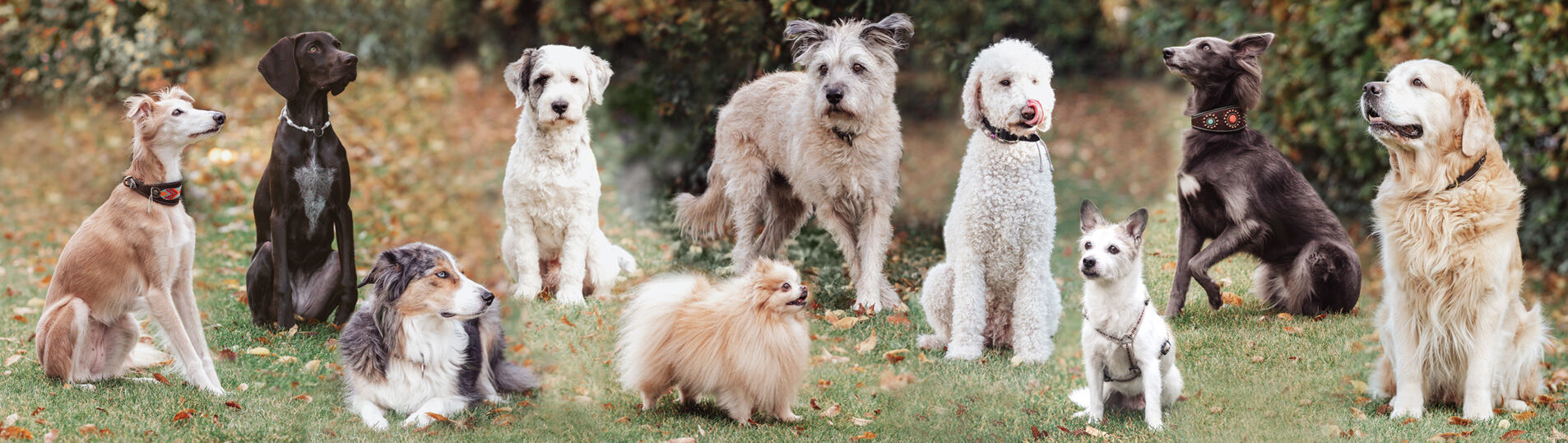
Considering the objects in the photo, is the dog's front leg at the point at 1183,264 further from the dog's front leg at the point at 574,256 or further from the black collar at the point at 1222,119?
the dog's front leg at the point at 574,256

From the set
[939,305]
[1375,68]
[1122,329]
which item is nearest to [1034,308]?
[939,305]

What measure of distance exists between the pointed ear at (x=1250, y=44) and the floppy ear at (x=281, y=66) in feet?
11.4

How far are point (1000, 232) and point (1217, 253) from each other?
86 centimetres

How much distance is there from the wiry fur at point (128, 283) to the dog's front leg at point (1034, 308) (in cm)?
311

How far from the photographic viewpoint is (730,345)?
155 inches

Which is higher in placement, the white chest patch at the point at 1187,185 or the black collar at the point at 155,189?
the white chest patch at the point at 1187,185

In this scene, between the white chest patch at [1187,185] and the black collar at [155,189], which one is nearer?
the black collar at [155,189]

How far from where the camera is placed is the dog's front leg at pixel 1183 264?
4141mm

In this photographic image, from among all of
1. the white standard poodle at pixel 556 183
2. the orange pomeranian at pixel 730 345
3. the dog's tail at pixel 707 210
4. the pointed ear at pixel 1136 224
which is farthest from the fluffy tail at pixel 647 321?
the pointed ear at pixel 1136 224

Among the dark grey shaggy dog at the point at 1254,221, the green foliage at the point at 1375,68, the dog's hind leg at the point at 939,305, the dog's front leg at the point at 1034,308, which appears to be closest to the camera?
the dark grey shaggy dog at the point at 1254,221

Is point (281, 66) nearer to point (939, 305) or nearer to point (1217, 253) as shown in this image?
point (939, 305)

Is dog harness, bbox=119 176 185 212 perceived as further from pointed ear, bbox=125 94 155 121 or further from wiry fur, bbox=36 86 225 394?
pointed ear, bbox=125 94 155 121

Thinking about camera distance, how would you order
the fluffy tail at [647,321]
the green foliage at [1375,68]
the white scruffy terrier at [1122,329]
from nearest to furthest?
the white scruffy terrier at [1122,329], the fluffy tail at [647,321], the green foliage at [1375,68]

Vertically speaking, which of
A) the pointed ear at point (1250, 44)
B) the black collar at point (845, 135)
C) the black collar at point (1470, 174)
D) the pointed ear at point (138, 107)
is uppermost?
the pointed ear at point (1250, 44)
